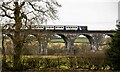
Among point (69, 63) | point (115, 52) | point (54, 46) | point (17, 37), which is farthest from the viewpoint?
point (54, 46)

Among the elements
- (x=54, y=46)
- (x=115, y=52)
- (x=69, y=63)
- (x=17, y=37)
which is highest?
(x=17, y=37)

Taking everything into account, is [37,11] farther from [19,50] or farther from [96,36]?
[96,36]

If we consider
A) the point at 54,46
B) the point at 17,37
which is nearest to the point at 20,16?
the point at 17,37

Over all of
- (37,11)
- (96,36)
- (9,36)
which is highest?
(37,11)

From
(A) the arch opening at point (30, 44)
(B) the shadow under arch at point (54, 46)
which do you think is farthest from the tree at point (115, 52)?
(B) the shadow under arch at point (54, 46)

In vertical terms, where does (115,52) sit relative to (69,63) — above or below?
above

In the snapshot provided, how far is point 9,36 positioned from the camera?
6.53 metres

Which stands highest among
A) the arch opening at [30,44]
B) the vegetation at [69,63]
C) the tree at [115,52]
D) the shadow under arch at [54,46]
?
the arch opening at [30,44]

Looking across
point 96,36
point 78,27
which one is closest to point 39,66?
point 78,27

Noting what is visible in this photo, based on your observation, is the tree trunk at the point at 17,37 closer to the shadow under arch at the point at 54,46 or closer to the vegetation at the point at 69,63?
the vegetation at the point at 69,63

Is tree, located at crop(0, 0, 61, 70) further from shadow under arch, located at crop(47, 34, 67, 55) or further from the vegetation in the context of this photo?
shadow under arch, located at crop(47, 34, 67, 55)

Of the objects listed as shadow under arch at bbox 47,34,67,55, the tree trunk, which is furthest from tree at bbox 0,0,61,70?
shadow under arch at bbox 47,34,67,55

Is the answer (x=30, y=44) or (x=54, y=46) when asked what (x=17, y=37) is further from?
(x=54, y=46)

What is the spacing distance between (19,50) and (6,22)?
0.72m
